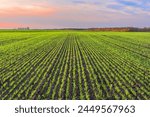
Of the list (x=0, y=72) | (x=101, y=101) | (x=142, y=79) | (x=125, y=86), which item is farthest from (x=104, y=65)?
(x=101, y=101)

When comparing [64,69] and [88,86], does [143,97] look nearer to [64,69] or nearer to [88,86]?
[88,86]

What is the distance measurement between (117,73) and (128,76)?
751 mm

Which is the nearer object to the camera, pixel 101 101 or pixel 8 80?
pixel 101 101

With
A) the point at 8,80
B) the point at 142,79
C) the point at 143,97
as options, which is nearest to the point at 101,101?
the point at 143,97

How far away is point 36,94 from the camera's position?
33.5 ft

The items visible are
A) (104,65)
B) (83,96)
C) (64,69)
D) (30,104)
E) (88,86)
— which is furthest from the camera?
(104,65)

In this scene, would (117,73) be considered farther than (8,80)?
Yes

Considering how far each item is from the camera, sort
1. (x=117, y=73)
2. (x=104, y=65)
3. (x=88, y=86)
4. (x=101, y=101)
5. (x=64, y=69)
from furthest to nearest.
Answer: (x=104, y=65), (x=64, y=69), (x=117, y=73), (x=88, y=86), (x=101, y=101)

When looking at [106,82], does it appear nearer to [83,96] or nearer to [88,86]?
[88,86]

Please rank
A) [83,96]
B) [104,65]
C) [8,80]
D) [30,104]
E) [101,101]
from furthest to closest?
1. [104,65]
2. [8,80]
3. [83,96]
4. [101,101]
5. [30,104]

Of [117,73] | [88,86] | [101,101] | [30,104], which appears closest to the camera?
[30,104]

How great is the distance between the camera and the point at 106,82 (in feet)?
39.3

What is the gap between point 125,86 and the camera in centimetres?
1141

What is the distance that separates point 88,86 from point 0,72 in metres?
5.64
